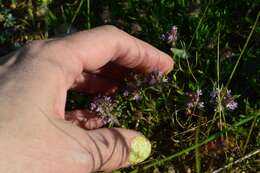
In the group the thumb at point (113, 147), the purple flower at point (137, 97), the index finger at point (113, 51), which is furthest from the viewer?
the purple flower at point (137, 97)

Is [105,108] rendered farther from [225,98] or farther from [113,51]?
[225,98]

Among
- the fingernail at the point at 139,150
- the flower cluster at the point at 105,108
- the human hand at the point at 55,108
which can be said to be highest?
the human hand at the point at 55,108

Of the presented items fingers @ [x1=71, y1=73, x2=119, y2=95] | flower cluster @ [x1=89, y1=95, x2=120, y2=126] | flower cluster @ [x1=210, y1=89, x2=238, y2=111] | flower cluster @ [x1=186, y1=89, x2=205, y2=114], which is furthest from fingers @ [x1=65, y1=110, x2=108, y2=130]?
flower cluster @ [x1=210, y1=89, x2=238, y2=111]

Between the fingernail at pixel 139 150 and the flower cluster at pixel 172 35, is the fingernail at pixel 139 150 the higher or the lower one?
the lower one

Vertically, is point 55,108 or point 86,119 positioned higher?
point 55,108

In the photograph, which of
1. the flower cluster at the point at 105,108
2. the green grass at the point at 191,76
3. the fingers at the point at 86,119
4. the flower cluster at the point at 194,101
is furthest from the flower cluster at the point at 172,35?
the fingers at the point at 86,119

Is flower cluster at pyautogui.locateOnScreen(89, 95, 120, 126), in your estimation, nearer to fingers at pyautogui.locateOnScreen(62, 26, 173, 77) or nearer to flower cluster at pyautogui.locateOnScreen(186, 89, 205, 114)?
fingers at pyautogui.locateOnScreen(62, 26, 173, 77)

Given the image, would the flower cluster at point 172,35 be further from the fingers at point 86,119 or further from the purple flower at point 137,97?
the fingers at point 86,119

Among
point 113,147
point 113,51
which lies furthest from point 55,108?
point 113,51
